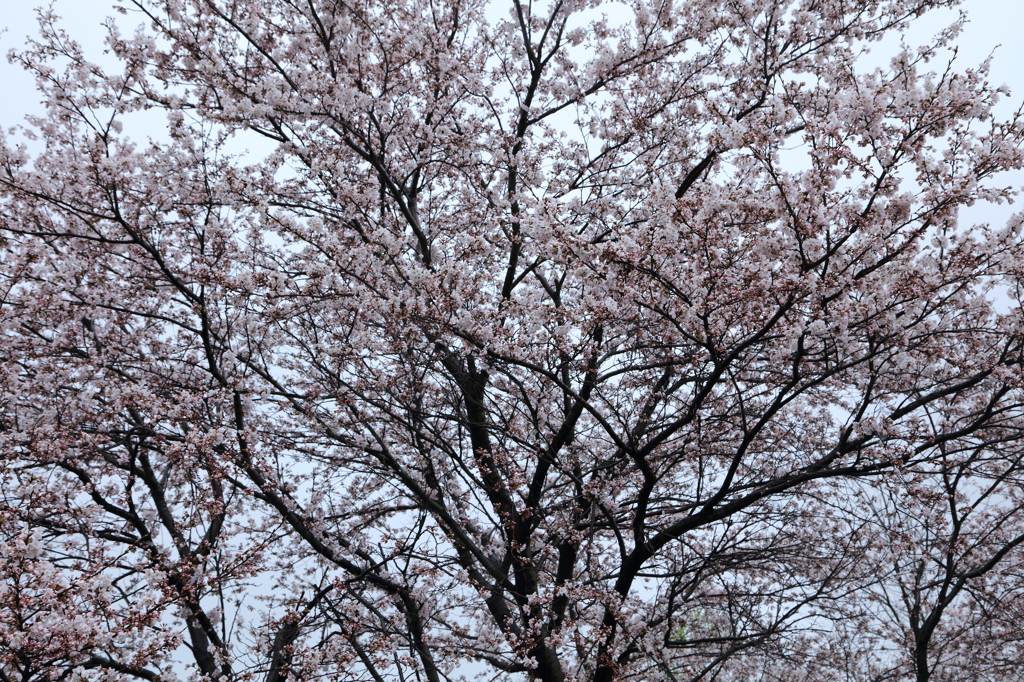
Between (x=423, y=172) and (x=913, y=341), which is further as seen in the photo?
(x=423, y=172)

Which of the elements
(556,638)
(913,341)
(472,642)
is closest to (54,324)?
(472,642)

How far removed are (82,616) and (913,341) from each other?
222 inches

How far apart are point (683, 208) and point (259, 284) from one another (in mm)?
3575

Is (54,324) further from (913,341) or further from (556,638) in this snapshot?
(913,341)

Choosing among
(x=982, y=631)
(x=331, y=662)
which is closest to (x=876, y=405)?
(x=331, y=662)

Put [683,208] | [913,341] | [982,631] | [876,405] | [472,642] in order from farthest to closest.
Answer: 1. [982,631]
2. [472,642]
3. [876,405]
4. [913,341]
5. [683,208]

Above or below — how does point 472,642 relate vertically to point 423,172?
below

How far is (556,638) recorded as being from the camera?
18.8 feet

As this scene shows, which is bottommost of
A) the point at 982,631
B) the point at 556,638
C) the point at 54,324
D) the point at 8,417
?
the point at 982,631

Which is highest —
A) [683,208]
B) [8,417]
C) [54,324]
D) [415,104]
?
[415,104]

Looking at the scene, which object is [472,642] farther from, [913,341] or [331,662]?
[913,341]

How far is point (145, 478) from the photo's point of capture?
7266 millimetres

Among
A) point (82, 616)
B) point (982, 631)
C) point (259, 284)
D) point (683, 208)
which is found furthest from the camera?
point (982, 631)

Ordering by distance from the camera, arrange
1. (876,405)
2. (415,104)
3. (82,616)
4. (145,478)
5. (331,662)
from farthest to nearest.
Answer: (415,104) → (145,478) → (876,405) → (331,662) → (82,616)
